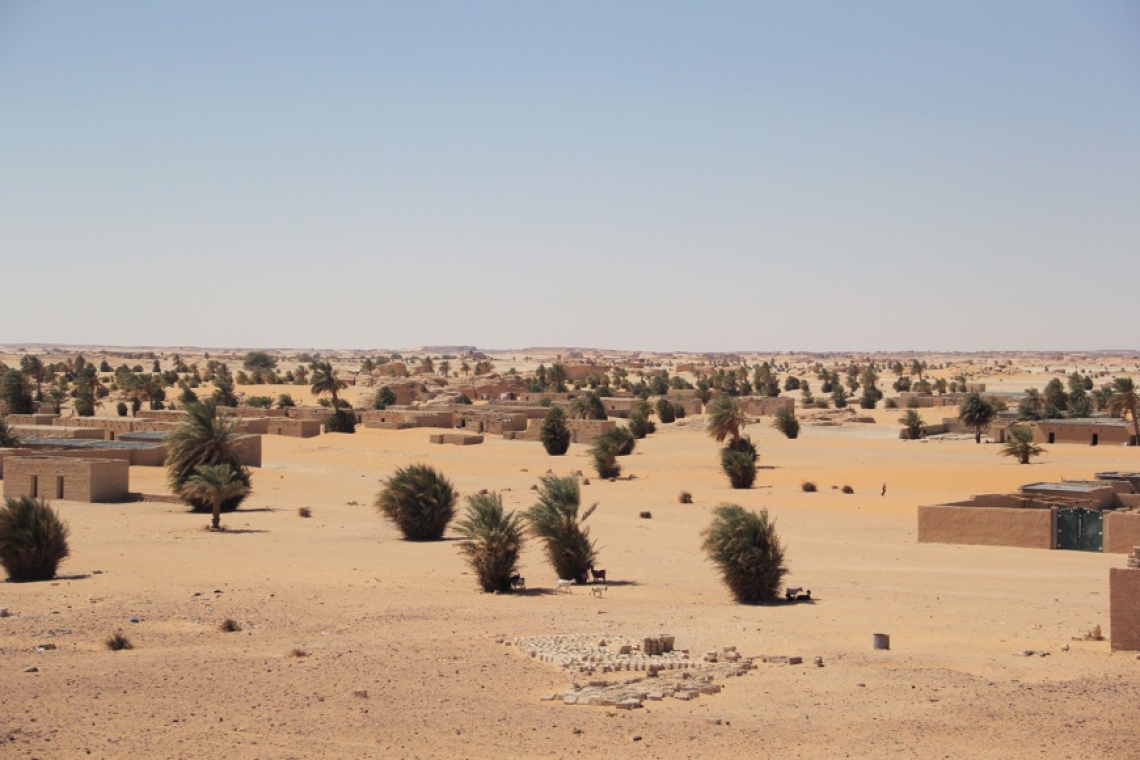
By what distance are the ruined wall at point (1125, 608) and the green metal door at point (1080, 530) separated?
13.5 m

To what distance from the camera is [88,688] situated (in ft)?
48.0

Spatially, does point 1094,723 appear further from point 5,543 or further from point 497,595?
point 5,543

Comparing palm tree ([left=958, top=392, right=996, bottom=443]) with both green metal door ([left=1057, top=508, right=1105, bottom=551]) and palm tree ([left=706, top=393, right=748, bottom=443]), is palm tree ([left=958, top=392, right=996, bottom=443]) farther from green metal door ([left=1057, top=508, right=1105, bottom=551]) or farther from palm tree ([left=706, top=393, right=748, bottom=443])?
green metal door ([left=1057, top=508, right=1105, bottom=551])

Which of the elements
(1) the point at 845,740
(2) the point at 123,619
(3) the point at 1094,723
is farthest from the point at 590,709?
(2) the point at 123,619

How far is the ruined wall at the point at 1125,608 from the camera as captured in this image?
17.4 m

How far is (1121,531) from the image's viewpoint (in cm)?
3006

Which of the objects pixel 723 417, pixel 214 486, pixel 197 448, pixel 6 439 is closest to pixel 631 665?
pixel 214 486

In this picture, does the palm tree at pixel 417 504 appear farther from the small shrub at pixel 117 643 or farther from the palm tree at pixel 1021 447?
the palm tree at pixel 1021 447

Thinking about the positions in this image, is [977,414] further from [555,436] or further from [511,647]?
[511,647]

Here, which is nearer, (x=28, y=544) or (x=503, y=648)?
(x=503, y=648)

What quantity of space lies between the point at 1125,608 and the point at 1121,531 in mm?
13704

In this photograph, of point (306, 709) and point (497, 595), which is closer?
point (306, 709)

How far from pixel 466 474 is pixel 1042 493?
25180 millimetres

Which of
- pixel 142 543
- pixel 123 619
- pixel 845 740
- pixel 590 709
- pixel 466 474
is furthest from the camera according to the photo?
pixel 466 474
